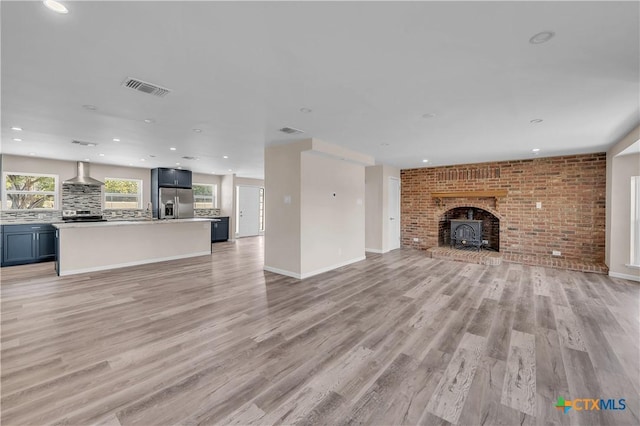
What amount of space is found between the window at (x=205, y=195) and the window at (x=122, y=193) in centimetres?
172

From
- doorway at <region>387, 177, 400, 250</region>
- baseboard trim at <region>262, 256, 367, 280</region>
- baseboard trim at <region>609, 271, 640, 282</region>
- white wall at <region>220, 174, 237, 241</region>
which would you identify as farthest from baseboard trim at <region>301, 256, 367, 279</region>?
white wall at <region>220, 174, 237, 241</region>

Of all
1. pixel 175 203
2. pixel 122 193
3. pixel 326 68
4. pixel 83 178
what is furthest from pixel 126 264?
pixel 326 68

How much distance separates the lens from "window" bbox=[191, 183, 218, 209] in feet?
32.1

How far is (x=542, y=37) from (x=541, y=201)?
573cm

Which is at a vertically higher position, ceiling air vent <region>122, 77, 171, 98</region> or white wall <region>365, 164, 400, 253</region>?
ceiling air vent <region>122, 77, 171, 98</region>

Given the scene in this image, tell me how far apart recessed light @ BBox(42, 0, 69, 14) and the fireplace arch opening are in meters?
7.88

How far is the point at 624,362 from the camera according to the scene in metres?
2.27

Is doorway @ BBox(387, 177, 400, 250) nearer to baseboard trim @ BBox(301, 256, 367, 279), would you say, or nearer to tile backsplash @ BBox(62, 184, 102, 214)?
baseboard trim @ BBox(301, 256, 367, 279)

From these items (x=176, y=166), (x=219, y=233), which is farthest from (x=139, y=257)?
(x=219, y=233)

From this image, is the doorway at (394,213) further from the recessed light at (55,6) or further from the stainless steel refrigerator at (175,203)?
the recessed light at (55,6)

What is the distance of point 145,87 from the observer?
8.64 ft

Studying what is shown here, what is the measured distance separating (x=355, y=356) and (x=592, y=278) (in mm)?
5168

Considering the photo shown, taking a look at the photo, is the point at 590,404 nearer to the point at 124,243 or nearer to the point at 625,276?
the point at 625,276

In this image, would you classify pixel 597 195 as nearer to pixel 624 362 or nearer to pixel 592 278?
pixel 592 278
